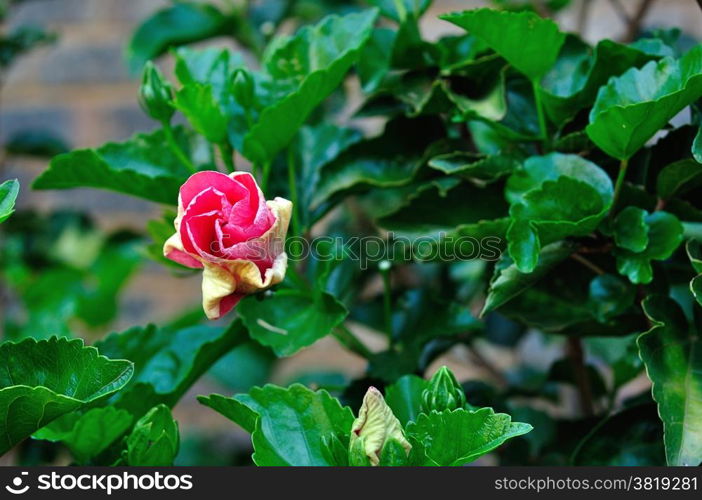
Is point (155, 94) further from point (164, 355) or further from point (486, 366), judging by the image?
point (486, 366)

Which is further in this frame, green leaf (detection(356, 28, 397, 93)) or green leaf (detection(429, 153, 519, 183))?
green leaf (detection(356, 28, 397, 93))

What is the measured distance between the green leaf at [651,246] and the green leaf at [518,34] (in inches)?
4.7

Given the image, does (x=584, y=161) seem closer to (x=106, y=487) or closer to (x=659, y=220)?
(x=659, y=220)

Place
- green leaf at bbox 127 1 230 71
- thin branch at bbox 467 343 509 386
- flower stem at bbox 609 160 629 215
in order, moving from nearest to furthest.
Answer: flower stem at bbox 609 160 629 215
thin branch at bbox 467 343 509 386
green leaf at bbox 127 1 230 71

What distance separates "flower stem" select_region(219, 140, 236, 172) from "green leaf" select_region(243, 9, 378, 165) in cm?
2

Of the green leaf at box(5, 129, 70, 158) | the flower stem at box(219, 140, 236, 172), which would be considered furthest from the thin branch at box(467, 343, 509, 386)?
the green leaf at box(5, 129, 70, 158)

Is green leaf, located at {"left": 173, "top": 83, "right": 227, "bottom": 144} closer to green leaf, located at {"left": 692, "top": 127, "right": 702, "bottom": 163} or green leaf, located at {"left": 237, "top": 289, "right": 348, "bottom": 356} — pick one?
green leaf, located at {"left": 237, "top": 289, "right": 348, "bottom": 356}

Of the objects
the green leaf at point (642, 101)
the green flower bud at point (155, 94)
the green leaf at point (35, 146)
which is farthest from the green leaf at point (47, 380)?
the green leaf at point (35, 146)

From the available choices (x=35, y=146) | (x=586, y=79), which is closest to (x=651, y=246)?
(x=586, y=79)

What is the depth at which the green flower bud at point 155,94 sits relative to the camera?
643 mm

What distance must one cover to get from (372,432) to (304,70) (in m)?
0.30

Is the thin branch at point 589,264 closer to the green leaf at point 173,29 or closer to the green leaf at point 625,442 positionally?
the green leaf at point 625,442

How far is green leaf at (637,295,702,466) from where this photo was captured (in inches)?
20.2

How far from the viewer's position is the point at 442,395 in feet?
1.69
